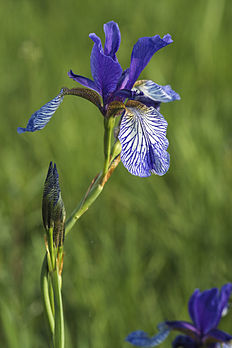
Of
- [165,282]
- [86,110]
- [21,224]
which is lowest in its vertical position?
[165,282]

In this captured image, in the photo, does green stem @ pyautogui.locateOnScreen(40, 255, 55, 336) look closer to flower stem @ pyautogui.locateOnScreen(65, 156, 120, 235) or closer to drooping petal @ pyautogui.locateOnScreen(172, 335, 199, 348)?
flower stem @ pyautogui.locateOnScreen(65, 156, 120, 235)

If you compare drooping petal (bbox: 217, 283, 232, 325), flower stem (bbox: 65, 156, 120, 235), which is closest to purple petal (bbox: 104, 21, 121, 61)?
flower stem (bbox: 65, 156, 120, 235)

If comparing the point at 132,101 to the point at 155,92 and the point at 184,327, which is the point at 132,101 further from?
the point at 184,327

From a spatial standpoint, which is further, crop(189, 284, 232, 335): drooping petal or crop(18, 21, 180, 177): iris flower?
crop(189, 284, 232, 335): drooping petal

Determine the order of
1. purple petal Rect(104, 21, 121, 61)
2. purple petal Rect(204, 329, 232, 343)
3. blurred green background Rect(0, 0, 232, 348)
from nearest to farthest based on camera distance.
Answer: purple petal Rect(104, 21, 121, 61), purple petal Rect(204, 329, 232, 343), blurred green background Rect(0, 0, 232, 348)

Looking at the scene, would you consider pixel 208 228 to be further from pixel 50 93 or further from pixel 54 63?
pixel 54 63

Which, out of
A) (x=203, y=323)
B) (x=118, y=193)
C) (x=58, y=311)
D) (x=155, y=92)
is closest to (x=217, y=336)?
(x=203, y=323)

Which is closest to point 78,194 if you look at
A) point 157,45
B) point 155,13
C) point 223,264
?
point 223,264
